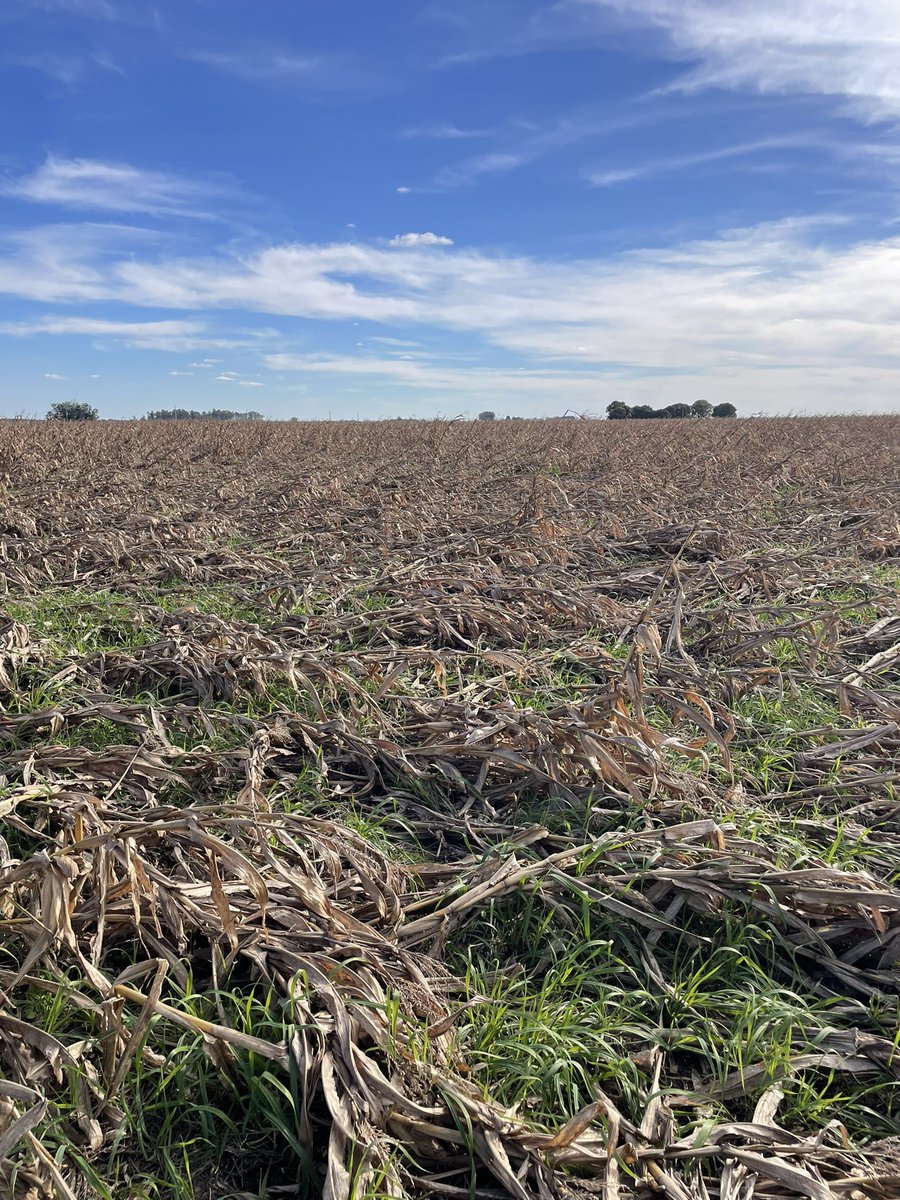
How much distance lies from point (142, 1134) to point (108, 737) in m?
2.16

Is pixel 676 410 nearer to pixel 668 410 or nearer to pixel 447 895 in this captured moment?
pixel 668 410

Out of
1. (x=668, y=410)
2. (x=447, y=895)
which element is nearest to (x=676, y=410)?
(x=668, y=410)

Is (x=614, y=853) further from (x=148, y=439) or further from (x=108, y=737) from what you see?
(x=148, y=439)

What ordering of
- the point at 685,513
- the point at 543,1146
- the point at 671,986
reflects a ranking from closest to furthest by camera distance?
the point at 543,1146, the point at 671,986, the point at 685,513

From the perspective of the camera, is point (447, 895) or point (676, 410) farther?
point (676, 410)

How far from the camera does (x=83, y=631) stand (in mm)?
5215

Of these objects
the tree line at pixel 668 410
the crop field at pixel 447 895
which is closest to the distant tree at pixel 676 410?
the tree line at pixel 668 410

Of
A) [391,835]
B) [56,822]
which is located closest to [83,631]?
[56,822]

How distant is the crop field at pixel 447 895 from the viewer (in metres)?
1.78

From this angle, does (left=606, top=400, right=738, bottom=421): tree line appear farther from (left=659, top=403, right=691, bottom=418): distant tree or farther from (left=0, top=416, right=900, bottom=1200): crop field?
(left=0, top=416, right=900, bottom=1200): crop field

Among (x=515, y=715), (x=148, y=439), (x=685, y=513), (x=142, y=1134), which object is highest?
(x=148, y=439)

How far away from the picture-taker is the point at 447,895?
254 centimetres

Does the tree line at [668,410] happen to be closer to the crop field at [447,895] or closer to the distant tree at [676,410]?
the distant tree at [676,410]

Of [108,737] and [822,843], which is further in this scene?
[108,737]
